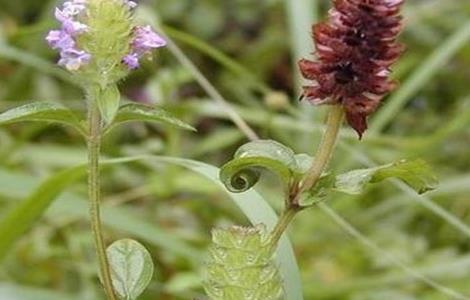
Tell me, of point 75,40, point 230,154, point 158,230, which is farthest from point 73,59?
point 230,154

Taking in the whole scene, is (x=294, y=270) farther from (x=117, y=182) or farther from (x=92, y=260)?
(x=117, y=182)

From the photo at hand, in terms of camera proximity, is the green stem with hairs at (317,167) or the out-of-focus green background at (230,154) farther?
the out-of-focus green background at (230,154)

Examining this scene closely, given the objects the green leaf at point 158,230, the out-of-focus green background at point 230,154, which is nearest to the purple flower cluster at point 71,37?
the green leaf at point 158,230

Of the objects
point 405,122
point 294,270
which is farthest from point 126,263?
point 405,122

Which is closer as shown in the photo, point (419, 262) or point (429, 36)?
point (419, 262)

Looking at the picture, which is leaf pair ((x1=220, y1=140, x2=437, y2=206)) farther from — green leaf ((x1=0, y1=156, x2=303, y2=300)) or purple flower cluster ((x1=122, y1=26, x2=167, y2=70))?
green leaf ((x1=0, y1=156, x2=303, y2=300))

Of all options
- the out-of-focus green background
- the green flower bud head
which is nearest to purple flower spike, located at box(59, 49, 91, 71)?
the green flower bud head

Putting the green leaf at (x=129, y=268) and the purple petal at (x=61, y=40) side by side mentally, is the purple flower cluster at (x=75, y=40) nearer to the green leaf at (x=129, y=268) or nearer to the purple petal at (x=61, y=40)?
the purple petal at (x=61, y=40)
